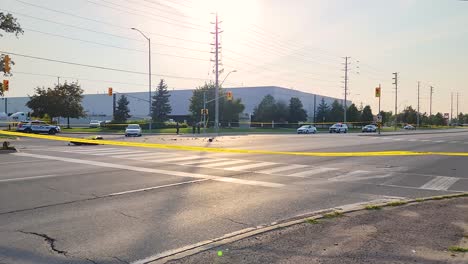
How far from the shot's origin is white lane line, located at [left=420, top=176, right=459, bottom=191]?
1143 centimetres

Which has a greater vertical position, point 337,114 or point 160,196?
point 337,114

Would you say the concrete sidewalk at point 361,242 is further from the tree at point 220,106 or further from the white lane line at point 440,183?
the tree at point 220,106

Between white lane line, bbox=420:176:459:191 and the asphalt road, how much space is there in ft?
0.09

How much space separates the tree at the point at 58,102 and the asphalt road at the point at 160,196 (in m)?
57.2

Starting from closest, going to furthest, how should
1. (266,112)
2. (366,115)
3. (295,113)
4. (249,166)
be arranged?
(249,166), (266,112), (295,113), (366,115)

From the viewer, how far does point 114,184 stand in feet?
36.5

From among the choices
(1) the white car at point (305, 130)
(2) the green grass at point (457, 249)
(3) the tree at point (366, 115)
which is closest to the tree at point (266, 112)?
(1) the white car at point (305, 130)

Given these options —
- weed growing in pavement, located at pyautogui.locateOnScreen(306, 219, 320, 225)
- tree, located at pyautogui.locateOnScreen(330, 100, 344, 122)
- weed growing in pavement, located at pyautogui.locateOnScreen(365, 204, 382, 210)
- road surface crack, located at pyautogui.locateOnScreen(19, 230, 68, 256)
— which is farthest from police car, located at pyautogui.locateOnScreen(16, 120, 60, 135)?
tree, located at pyautogui.locateOnScreen(330, 100, 344, 122)

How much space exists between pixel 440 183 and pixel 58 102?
2635 inches

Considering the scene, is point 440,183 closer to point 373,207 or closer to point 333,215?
point 373,207

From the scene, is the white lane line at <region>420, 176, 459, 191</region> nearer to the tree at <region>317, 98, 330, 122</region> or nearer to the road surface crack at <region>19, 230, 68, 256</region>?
the road surface crack at <region>19, 230, 68, 256</region>

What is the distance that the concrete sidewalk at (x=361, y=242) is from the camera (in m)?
5.17

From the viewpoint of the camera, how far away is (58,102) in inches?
2756

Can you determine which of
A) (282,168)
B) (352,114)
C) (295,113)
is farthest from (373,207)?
(352,114)
